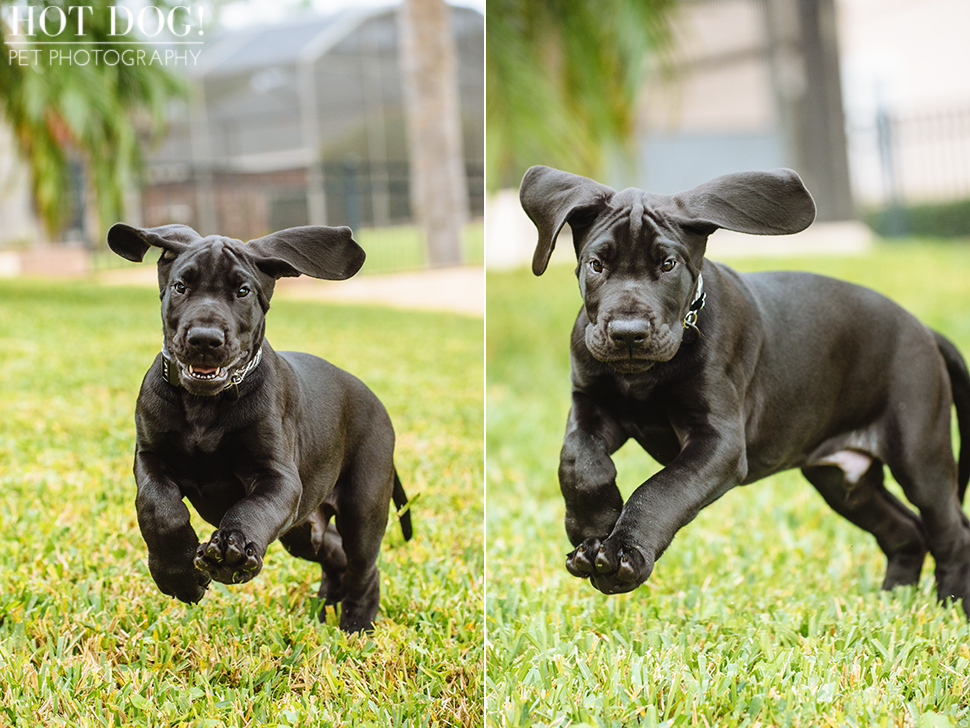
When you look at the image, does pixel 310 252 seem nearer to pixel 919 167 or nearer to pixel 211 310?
pixel 211 310

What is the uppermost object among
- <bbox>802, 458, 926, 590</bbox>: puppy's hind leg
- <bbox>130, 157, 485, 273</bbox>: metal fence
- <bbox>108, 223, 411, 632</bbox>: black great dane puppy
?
<bbox>130, 157, 485, 273</bbox>: metal fence

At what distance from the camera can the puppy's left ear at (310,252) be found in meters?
2.43

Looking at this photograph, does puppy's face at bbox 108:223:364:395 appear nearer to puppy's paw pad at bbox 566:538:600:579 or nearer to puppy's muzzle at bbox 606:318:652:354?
puppy's muzzle at bbox 606:318:652:354

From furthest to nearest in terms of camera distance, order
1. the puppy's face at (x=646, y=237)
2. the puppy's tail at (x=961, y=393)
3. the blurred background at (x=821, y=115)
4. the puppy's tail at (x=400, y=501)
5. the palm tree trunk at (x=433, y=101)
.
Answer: the blurred background at (x=821, y=115) → the palm tree trunk at (x=433, y=101) → the puppy's tail at (x=961, y=393) → the puppy's tail at (x=400, y=501) → the puppy's face at (x=646, y=237)

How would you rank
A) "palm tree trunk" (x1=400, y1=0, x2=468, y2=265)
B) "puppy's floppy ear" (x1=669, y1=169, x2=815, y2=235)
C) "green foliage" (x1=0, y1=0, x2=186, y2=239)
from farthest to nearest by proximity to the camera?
"palm tree trunk" (x1=400, y1=0, x2=468, y2=265) < "green foliage" (x1=0, y1=0, x2=186, y2=239) < "puppy's floppy ear" (x1=669, y1=169, x2=815, y2=235)

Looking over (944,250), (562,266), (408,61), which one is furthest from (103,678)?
(944,250)

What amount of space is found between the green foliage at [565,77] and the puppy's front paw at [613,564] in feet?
17.0

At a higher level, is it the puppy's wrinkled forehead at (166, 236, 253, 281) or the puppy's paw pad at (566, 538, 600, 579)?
the puppy's wrinkled forehead at (166, 236, 253, 281)

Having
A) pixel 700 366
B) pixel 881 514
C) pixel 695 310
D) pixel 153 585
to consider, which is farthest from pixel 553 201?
pixel 881 514

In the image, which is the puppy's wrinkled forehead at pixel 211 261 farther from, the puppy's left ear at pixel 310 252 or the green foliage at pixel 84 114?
A: the green foliage at pixel 84 114

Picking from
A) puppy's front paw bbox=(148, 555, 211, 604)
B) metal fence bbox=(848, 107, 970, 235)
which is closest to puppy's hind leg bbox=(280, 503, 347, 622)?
puppy's front paw bbox=(148, 555, 211, 604)

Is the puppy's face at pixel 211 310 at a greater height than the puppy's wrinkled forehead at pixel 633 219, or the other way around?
the puppy's wrinkled forehead at pixel 633 219

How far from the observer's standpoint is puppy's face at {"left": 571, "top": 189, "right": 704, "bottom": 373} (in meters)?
2.31

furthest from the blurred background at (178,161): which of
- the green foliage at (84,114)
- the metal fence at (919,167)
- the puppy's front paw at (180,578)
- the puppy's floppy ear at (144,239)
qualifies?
the metal fence at (919,167)
